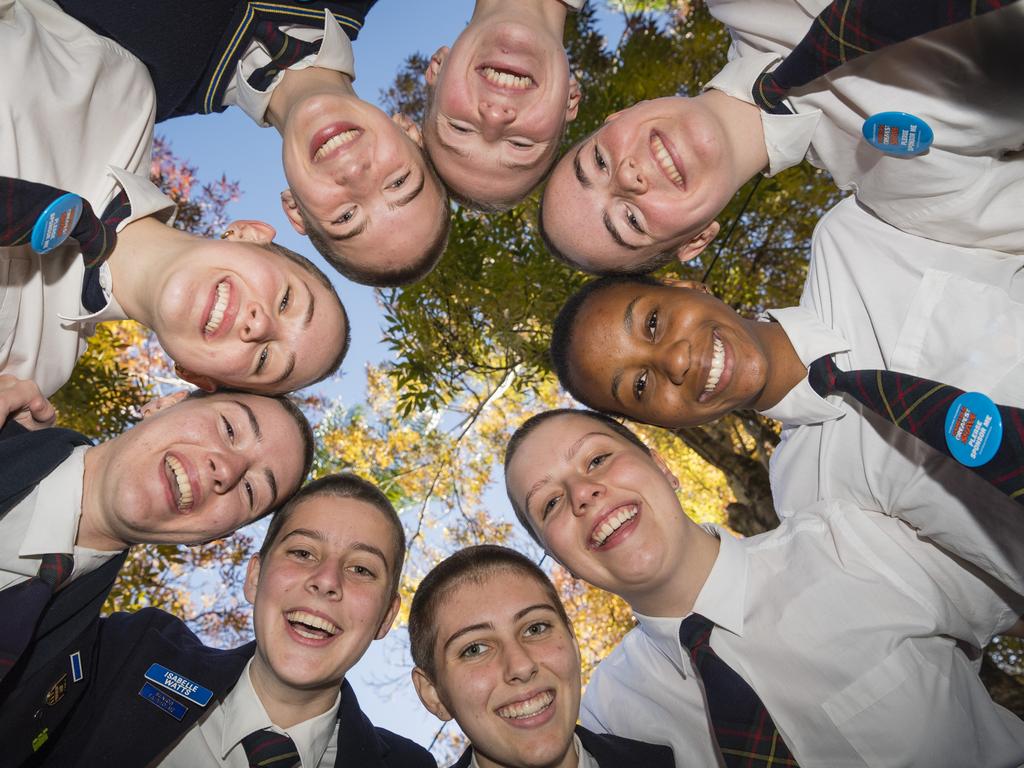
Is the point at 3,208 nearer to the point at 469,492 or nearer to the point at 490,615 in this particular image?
the point at 490,615

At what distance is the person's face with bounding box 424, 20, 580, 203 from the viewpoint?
3.17 metres

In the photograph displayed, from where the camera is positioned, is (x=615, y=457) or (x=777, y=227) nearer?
(x=615, y=457)

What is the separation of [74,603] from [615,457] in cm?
232

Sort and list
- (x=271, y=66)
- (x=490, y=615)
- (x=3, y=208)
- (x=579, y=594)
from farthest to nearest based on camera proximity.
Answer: (x=579, y=594), (x=271, y=66), (x=490, y=615), (x=3, y=208)

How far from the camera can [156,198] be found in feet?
11.1

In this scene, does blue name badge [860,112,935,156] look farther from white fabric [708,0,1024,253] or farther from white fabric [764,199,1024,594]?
white fabric [764,199,1024,594]

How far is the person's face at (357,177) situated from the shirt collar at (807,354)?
1.75 metres

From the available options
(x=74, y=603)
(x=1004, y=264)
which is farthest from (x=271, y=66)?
(x=1004, y=264)

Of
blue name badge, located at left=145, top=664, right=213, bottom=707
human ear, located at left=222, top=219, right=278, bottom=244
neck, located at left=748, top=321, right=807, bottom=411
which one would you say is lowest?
blue name badge, located at left=145, top=664, right=213, bottom=707

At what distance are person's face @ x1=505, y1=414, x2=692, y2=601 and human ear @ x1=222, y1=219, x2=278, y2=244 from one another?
5.19ft

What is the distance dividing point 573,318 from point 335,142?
Answer: 1399mm

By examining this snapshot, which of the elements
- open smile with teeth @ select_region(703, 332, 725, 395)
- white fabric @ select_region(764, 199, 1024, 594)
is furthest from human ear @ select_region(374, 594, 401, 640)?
white fabric @ select_region(764, 199, 1024, 594)

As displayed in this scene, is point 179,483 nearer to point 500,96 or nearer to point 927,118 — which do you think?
point 500,96

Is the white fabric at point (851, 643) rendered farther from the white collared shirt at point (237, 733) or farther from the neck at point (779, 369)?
the white collared shirt at point (237, 733)
